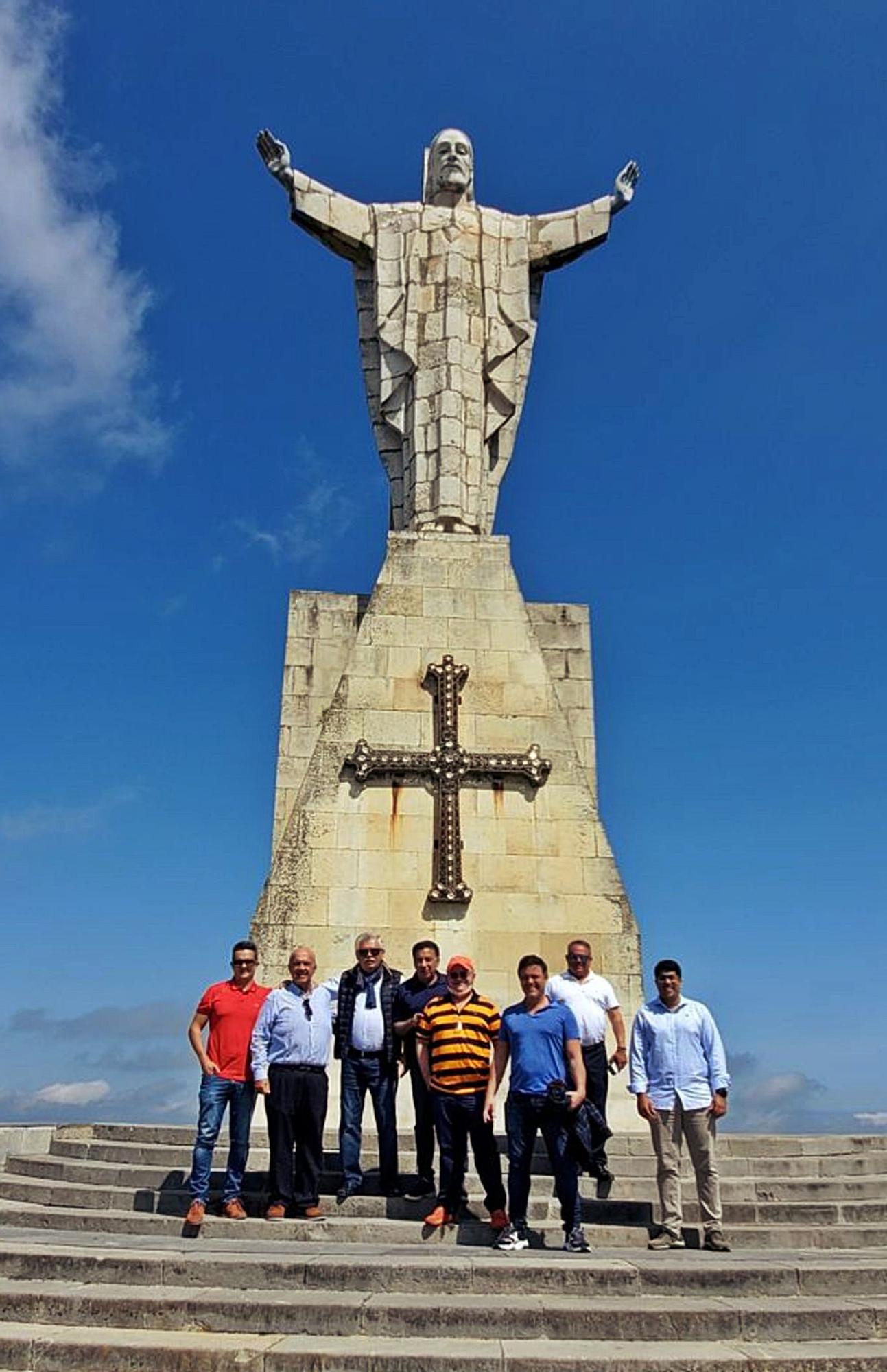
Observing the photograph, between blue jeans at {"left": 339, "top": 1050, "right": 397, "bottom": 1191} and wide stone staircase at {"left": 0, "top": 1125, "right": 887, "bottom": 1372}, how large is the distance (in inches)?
7.0

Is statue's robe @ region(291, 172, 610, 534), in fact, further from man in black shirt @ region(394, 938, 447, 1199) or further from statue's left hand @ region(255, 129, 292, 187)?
man in black shirt @ region(394, 938, 447, 1199)

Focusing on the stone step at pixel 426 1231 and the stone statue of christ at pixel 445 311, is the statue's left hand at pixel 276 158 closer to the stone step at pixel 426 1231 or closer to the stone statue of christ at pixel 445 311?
the stone statue of christ at pixel 445 311

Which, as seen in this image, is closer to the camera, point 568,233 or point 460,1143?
point 460,1143

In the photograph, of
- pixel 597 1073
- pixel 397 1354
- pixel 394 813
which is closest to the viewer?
pixel 397 1354

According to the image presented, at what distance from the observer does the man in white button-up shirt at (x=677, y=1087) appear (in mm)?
6000

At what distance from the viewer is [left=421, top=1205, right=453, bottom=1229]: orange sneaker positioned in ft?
19.3

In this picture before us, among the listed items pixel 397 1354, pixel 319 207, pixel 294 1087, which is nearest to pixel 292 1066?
pixel 294 1087

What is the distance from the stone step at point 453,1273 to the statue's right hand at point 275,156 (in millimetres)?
11803

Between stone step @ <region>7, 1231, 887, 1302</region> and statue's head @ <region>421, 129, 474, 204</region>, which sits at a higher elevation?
statue's head @ <region>421, 129, 474, 204</region>

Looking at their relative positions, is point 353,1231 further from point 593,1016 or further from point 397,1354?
point 593,1016

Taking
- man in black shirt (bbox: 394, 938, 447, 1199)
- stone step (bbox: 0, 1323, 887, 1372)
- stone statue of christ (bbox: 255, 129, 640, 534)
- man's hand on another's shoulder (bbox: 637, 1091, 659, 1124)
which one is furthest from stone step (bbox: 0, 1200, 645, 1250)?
stone statue of christ (bbox: 255, 129, 640, 534)

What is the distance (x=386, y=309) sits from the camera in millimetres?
12852

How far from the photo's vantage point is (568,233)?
1343 cm

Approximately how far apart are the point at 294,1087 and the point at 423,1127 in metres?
0.86
